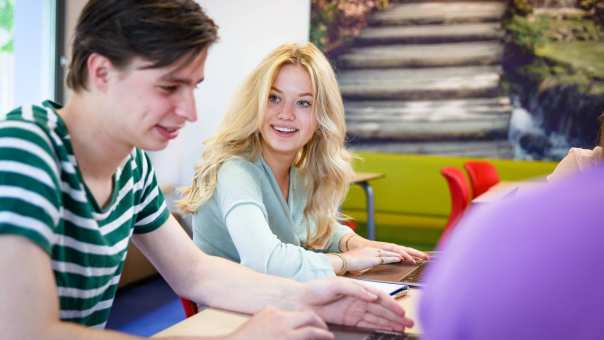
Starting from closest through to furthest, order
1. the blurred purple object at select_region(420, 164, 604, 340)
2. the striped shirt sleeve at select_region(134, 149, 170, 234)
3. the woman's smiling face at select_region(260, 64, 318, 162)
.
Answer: the blurred purple object at select_region(420, 164, 604, 340) < the striped shirt sleeve at select_region(134, 149, 170, 234) < the woman's smiling face at select_region(260, 64, 318, 162)

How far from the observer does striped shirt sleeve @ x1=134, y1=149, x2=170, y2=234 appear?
173 centimetres

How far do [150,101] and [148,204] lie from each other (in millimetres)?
371

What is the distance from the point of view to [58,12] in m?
5.46

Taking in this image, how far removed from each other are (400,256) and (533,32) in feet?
16.1

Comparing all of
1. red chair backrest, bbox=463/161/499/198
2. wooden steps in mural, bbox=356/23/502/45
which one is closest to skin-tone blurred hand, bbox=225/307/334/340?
red chair backrest, bbox=463/161/499/198

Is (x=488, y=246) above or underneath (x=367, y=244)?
above

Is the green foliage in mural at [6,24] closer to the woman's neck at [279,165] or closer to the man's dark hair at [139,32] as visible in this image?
the woman's neck at [279,165]

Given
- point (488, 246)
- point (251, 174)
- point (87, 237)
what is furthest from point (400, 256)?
point (488, 246)

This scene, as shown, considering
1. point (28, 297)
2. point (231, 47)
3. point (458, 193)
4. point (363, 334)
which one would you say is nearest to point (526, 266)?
point (28, 297)

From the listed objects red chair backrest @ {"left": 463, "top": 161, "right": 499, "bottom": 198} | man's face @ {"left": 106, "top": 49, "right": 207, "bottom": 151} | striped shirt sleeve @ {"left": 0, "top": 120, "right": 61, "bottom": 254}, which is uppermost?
man's face @ {"left": 106, "top": 49, "right": 207, "bottom": 151}

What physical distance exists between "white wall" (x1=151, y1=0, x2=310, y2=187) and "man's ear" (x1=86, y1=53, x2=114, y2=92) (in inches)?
200

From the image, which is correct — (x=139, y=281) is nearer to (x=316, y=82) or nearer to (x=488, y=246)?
(x=316, y=82)

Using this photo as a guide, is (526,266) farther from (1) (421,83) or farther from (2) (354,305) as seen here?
(1) (421,83)

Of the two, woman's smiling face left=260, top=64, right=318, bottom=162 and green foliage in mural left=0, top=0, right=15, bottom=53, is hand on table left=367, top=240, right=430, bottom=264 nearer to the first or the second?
woman's smiling face left=260, top=64, right=318, bottom=162
